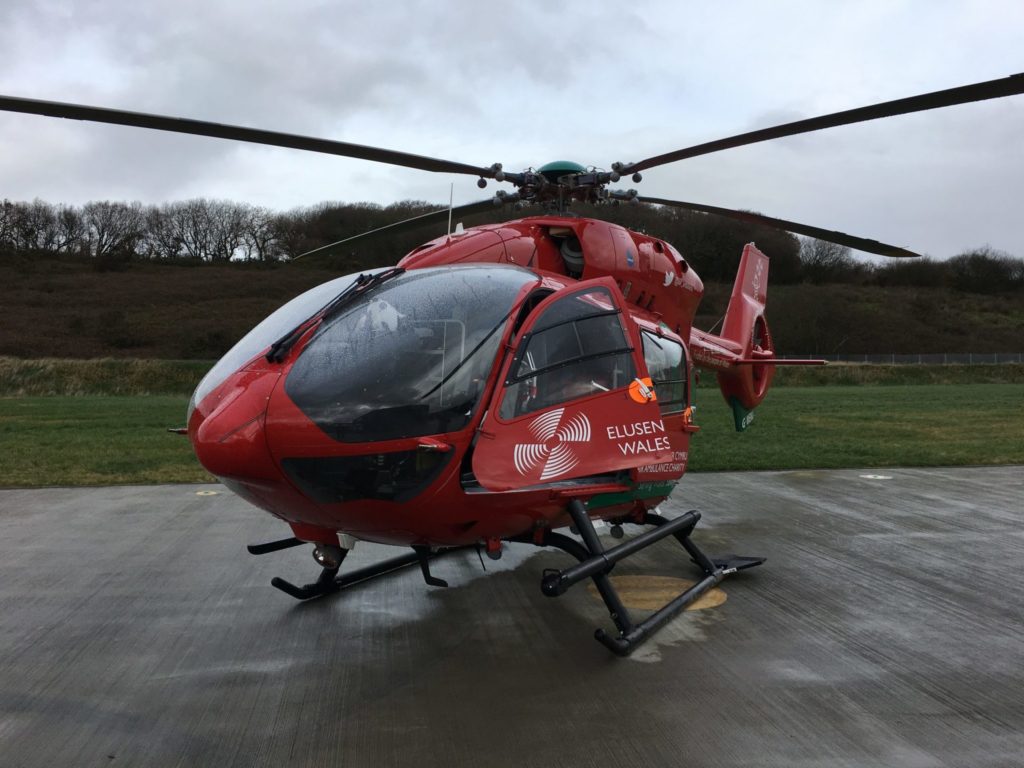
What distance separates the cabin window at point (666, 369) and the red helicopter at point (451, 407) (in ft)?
0.41

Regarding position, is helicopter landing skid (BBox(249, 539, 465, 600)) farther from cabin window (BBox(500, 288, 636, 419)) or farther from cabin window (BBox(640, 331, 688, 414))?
cabin window (BBox(640, 331, 688, 414))

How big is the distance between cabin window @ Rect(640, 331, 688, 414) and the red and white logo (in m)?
1.53

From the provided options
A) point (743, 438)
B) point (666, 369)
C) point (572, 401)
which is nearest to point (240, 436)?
point (572, 401)

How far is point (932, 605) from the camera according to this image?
6281 mm

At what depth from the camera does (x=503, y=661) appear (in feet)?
17.3

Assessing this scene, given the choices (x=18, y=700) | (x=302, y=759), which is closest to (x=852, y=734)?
(x=302, y=759)

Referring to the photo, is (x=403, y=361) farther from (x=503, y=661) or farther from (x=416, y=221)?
(x=416, y=221)

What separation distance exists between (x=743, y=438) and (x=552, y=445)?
13.7m

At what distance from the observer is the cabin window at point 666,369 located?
698cm

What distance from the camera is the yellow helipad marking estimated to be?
6488 millimetres

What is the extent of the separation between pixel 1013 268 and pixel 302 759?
82.6 metres

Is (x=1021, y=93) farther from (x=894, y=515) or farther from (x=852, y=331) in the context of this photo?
(x=852, y=331)

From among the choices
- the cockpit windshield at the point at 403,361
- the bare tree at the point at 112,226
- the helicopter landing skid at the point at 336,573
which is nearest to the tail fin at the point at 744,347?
the helicopter landing skid at the point at 336,573

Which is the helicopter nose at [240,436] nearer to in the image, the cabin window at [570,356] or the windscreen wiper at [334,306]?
the windscreen wiper at [334,306]
